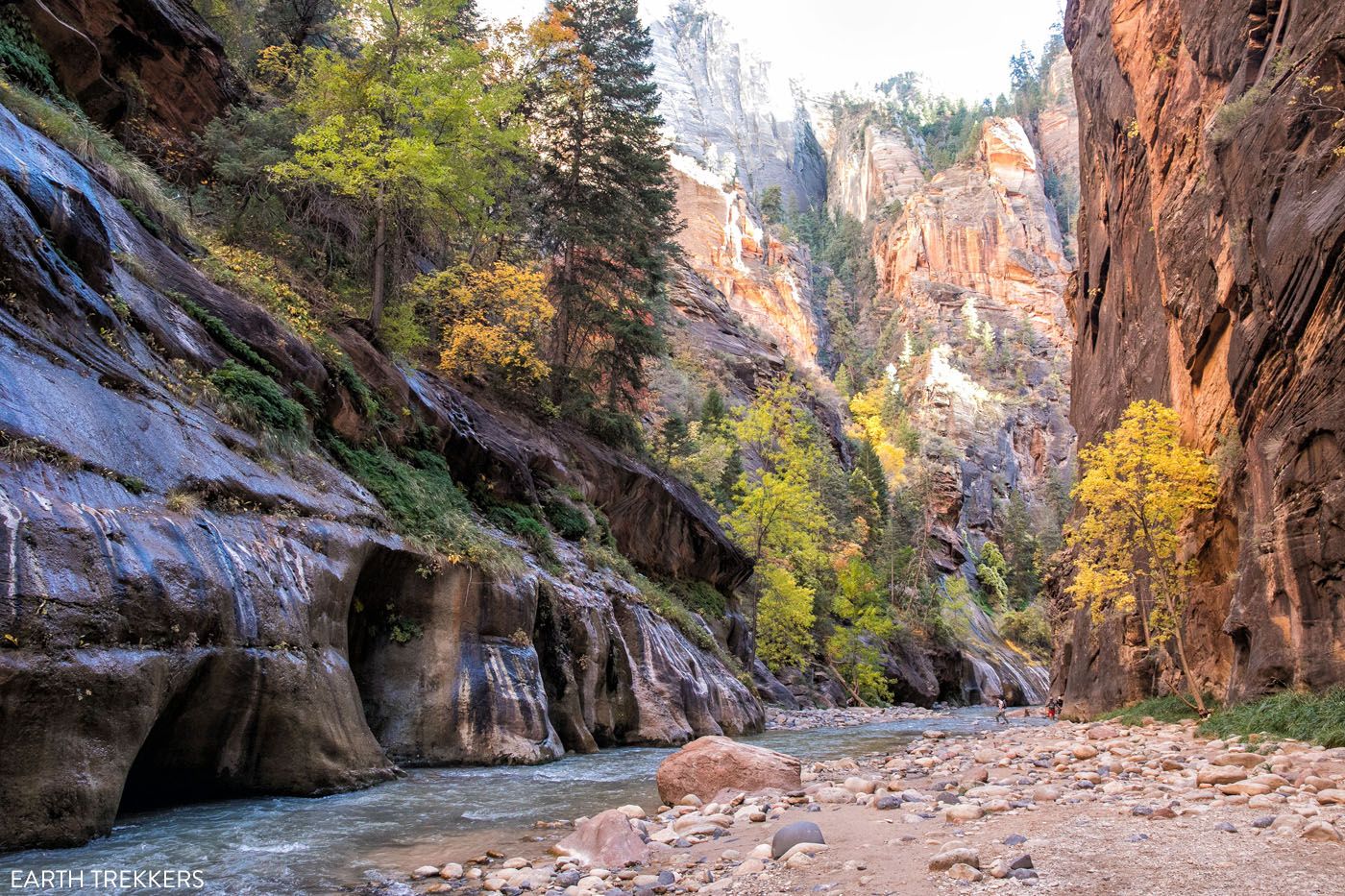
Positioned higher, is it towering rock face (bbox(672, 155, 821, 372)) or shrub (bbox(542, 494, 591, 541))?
towering rock face (bbox(672, 155, 821, 372))

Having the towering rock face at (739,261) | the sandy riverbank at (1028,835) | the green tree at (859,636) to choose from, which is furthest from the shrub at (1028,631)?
the sandy riverbank at (1028,835)

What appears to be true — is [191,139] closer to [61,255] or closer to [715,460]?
[61,255]

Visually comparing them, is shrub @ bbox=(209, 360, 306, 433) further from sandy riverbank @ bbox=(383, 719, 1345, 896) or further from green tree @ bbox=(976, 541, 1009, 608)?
green tree @ bbox=(976, 541, 1009, 608)

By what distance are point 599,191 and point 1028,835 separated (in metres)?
28.4

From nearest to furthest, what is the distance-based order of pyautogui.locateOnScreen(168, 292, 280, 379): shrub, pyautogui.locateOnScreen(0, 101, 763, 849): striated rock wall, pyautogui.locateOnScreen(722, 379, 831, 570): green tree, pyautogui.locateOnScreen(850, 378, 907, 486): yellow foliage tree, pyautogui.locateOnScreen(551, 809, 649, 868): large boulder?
pyautogui.locateOnScreen(0, 101, 763, 849): striated rock wall < pyautogui.locateOnScreen(551, 809, 649, 868): large boulder < pyautogui.locateOnScreen(168, 292, 280, 379): shrub < pyautogui.locateOnScreen(722, 379, 831, 570): green tree < pyautogui.locateOnScreen(850, 378, 907, 486): yellow foliage tree

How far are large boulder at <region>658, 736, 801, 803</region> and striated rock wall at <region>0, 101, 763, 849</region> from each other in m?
4.16

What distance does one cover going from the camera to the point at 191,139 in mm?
22062

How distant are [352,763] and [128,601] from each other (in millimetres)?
4246

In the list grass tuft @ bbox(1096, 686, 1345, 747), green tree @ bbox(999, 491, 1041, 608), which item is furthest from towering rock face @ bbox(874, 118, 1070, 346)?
grass tuft @ bbox(1096, 686, 1345, 747)

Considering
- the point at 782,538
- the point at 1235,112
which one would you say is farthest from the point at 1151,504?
the point at 782,538

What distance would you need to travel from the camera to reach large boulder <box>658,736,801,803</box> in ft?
Result: 33.7

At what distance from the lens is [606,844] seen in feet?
23.8

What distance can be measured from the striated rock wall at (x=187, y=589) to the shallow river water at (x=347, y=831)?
0.44 metres

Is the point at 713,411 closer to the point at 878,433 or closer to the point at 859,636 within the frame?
the point at 859,636
